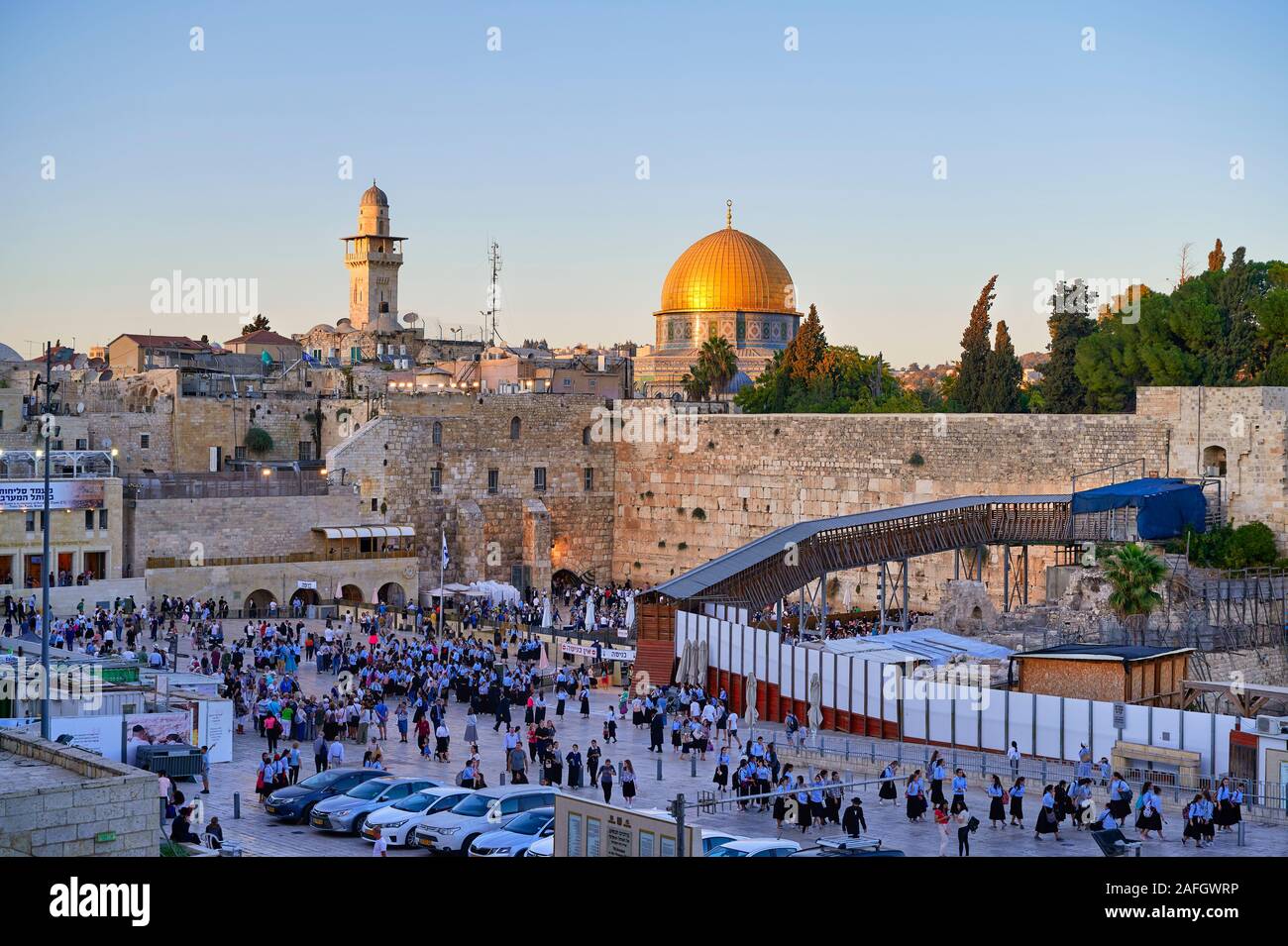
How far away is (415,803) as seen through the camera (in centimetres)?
1655

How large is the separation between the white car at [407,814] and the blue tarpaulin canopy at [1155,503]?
19687 millimetres

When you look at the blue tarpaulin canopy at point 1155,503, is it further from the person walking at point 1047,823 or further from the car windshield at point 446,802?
the car windshield at point 446,802

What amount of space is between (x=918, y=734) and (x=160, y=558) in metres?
21.4

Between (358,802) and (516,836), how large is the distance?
→ 2.61 metres

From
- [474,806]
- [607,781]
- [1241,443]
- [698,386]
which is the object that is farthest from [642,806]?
[698,386]

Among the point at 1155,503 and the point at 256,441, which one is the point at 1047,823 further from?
the point at 256,441

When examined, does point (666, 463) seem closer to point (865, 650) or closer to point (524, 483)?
point (524, 483)

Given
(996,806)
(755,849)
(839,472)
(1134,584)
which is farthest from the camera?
(839,472)

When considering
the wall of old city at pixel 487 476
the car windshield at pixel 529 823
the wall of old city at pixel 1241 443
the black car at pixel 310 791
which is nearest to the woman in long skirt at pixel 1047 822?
the car windshield at pixel 529 823

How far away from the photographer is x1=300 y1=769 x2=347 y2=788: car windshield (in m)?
17.8

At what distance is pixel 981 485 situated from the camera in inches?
1505

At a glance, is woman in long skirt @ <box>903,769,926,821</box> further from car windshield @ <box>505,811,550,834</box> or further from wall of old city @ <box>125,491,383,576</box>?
wall of old city @ <box>125,491,383,576</box>

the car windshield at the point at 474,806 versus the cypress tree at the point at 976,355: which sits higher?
the cypress tree at the point at 976,355

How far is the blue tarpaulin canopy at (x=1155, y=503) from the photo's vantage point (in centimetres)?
3269
